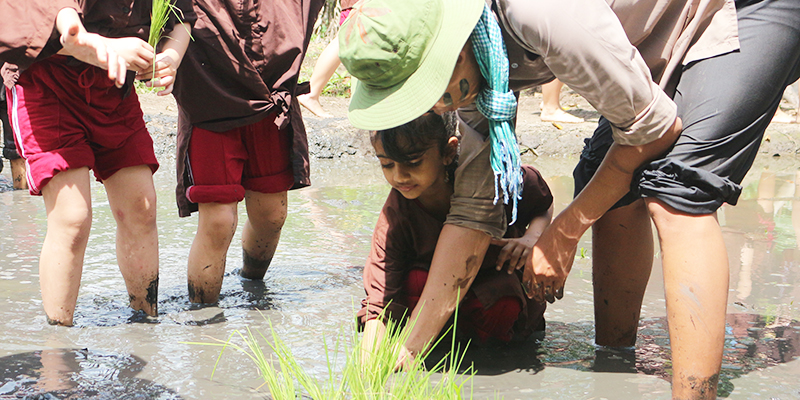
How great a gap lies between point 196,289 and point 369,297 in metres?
0.87

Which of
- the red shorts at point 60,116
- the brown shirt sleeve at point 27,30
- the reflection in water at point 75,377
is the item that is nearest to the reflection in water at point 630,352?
the reflection in water at point 75,377

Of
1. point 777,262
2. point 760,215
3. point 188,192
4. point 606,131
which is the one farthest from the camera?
point 760,215

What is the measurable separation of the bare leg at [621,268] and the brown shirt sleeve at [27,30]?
1796mm

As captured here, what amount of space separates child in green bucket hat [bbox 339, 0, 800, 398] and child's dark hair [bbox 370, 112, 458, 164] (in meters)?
0.14

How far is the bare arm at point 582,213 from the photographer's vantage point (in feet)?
6.37

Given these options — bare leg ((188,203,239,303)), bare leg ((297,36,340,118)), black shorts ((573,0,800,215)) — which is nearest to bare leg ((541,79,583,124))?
bare leg ((297,36,340,118))

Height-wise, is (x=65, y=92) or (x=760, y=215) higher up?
(x=65, y=92)

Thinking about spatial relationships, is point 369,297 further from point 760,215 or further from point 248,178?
point 760,215

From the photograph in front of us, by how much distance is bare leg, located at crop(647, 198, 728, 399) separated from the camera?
1837 mm

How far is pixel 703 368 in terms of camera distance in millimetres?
1837

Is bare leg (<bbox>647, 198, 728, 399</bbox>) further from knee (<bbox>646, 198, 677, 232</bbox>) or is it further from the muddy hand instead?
the muddy hand

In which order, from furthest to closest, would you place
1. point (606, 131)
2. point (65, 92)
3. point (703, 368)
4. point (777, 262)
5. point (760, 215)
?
1. point (760, 215)
2. point (777, 262)
3. point (65, 92)
4. point (606, 131)
5. point (703, 368)

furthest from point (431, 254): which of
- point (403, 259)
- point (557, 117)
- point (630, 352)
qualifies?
point (557, 117)

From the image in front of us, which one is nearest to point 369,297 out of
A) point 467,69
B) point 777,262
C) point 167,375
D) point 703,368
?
point 167,375
